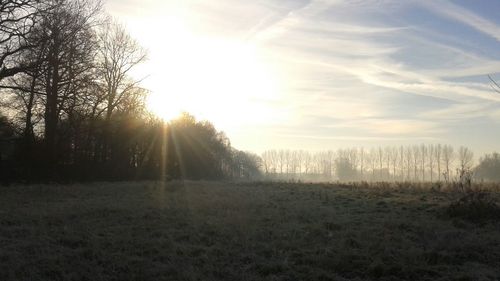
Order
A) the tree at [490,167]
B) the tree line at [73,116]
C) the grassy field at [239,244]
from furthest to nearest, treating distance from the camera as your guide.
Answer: the tree at [490,167] → the tree line at [73,116] → the grassy field at [239,244]

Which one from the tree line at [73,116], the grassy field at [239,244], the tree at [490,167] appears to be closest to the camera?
the grassy field at [239,244]

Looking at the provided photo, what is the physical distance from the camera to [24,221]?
12.3 metres

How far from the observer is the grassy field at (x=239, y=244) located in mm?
7949

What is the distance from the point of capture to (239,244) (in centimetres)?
1008

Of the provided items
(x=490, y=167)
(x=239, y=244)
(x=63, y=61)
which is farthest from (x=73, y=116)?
(x=490, y=167)

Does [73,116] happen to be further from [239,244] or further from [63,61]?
[239,244]

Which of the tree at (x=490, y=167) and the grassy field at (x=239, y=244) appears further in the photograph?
the tree at (x=490, y=167)

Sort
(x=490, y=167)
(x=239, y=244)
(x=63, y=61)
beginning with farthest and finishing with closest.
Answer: (x=490, y=167), (x=63, y=61), (x=239, y=244)

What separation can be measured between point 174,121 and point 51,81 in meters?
31.9

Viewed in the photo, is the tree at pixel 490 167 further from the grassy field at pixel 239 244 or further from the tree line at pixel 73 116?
the grassy field at pixel 239 244

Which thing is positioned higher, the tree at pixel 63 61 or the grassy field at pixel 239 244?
the tree at pixel 63 61

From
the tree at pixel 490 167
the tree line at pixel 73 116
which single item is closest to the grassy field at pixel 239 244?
the tree line at pixel 73 116

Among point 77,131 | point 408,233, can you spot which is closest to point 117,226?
point 408,233

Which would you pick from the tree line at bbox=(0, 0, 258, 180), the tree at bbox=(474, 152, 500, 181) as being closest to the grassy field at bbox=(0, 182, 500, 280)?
the tree line at bbox=(0, 0, 258, 180)
